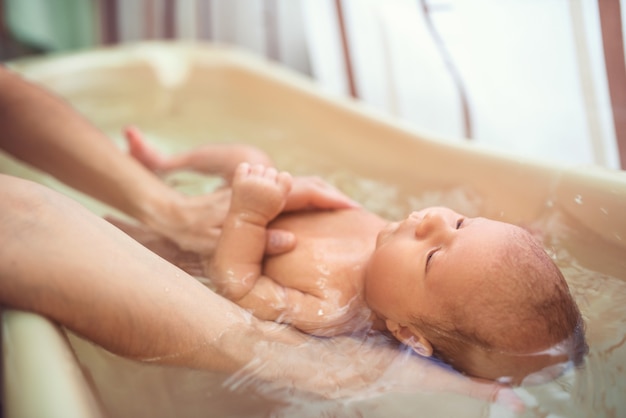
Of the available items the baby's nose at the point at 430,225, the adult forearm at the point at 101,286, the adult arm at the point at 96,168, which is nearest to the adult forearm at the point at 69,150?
the adult arm at the point at 96,168

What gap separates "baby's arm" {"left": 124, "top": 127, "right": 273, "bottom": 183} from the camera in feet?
3.92

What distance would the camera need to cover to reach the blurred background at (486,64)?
1.23m

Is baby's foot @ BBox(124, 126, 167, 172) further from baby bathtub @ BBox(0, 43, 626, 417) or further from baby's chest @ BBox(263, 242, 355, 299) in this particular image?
baby's chest @ BBox(263, 242, 355, 299)

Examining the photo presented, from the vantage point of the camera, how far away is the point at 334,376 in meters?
0.74

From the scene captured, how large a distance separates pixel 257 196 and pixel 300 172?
0.35m

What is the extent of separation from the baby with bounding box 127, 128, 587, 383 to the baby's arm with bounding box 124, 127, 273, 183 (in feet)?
0.65

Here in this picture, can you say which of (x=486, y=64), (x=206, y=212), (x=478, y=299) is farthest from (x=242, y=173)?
(x=486, y=64)

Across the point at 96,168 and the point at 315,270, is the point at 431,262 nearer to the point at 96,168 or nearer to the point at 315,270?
the point at 315,270

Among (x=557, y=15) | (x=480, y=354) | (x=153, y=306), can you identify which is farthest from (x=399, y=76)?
(x=153, y=306)

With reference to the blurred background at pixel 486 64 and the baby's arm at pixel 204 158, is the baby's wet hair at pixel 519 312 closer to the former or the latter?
the blurred background at pixel 486 64

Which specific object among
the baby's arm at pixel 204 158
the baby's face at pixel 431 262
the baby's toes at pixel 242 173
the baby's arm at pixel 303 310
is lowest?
A: the baby's arm at pixel 303 310

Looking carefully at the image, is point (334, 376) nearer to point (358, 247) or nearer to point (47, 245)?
Answer: point (358, 247)

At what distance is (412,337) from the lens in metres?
0.81

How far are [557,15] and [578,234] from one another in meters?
0.57
